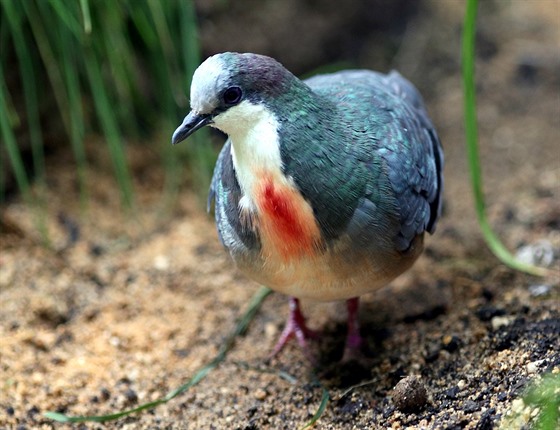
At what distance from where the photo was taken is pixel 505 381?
2.19 m

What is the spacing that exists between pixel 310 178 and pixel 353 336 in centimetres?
88

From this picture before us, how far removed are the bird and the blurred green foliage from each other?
0.93 meters

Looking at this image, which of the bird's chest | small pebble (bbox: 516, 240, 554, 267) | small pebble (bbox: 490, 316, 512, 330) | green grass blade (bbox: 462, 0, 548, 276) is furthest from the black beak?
small pebble (bbox: 516, 240, 554, 267)

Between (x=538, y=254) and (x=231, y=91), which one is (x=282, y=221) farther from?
(x=538, y=254)

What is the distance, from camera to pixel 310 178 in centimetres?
217

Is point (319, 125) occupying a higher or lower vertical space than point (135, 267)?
higher

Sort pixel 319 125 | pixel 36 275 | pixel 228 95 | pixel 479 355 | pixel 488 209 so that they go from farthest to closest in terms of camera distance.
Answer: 1. pixel 488 209
2. pixel 36 275
3. pixel 479 355
4. pixel 319 125
5. pixel 228 95

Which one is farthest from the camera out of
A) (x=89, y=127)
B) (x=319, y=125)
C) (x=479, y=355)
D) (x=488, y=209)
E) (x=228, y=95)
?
(x=89, y=127)

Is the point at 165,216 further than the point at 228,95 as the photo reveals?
Yes

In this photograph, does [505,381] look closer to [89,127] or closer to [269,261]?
[269,261]

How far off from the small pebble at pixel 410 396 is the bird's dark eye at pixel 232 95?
3.24ft

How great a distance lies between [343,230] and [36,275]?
169 cm

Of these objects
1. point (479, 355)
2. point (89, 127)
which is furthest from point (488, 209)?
point (89, 127)

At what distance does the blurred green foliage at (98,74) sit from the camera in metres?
3.16
